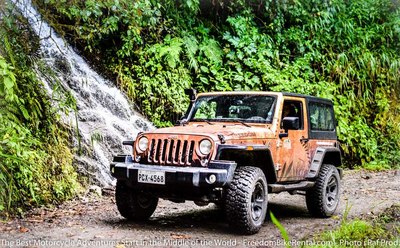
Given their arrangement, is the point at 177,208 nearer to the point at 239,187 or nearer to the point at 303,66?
the point at 239,187

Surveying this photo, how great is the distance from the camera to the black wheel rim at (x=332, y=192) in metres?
7.61

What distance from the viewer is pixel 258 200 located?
6.02 m

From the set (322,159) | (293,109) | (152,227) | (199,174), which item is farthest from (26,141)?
(322,159)

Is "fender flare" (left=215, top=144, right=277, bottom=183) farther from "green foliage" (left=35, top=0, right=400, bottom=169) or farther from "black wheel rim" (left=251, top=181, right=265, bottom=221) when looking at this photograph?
"green foliage" (left=35, top=0, right=400, bottom=169)

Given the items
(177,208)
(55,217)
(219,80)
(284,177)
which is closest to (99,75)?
(219,80)

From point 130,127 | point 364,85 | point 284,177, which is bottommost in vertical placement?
point 284,177

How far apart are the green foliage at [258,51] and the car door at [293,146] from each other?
472cm

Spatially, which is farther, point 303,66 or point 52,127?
point 303,66

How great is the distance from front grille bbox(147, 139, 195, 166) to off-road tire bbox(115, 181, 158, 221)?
0.67 meters

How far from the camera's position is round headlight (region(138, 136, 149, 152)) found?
6023 millimetres

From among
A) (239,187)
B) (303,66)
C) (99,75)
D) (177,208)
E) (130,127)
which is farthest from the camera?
(303,66)

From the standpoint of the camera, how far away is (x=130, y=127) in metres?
10.7

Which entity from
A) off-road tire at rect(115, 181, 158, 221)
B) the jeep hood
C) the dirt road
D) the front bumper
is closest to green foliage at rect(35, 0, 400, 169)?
the dirt road

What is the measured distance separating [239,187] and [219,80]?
23.1 feet
